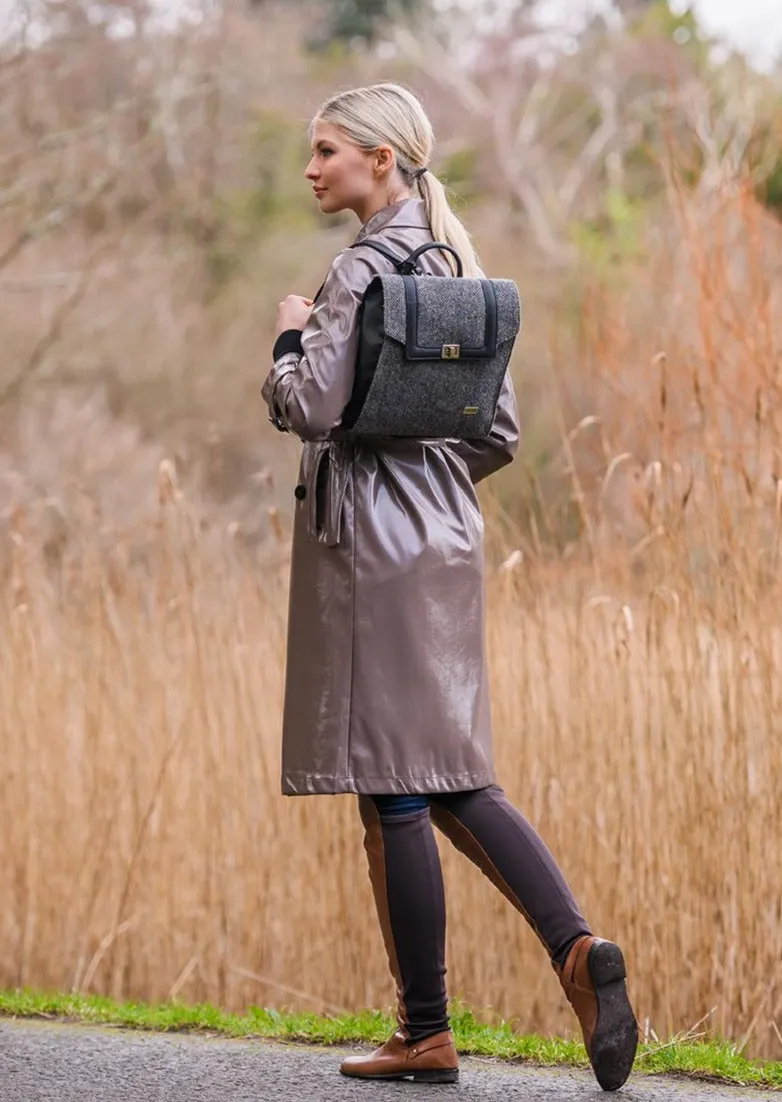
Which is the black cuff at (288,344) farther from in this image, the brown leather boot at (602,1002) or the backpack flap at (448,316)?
the brown leather boot at (602,1002)

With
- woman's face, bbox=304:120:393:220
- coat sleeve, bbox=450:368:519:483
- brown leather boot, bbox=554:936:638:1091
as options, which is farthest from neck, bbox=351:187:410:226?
brown leather boot, bbox=554:936:638:1091

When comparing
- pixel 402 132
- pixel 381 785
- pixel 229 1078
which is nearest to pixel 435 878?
pixel 381 785

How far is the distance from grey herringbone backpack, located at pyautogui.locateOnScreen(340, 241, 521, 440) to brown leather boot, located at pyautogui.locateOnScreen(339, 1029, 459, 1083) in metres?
1.03

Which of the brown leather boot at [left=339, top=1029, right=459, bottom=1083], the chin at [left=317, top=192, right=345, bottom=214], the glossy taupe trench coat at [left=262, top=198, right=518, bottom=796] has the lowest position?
the brown leather boot at [left=339, top=1029, right=459, bottom=1083]

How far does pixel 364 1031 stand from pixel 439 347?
1.48 meters

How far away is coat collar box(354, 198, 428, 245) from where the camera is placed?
2783 millimetres

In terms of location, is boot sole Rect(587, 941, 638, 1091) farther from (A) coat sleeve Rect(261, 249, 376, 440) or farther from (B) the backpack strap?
(B) the backpack strap

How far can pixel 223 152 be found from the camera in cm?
1452

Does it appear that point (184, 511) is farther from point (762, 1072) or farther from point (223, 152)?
point (223, 152)

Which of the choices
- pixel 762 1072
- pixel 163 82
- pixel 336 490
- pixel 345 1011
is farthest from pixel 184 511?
pixel 163 82

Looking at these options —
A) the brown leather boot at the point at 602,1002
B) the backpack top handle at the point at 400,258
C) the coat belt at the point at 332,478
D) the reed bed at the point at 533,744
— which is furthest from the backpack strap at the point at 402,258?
the brown leather boot at the point at 602,1002

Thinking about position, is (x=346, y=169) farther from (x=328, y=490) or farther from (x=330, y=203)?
(x=328, y=490)

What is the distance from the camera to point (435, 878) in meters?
2.78

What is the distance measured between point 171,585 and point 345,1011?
1.33m
